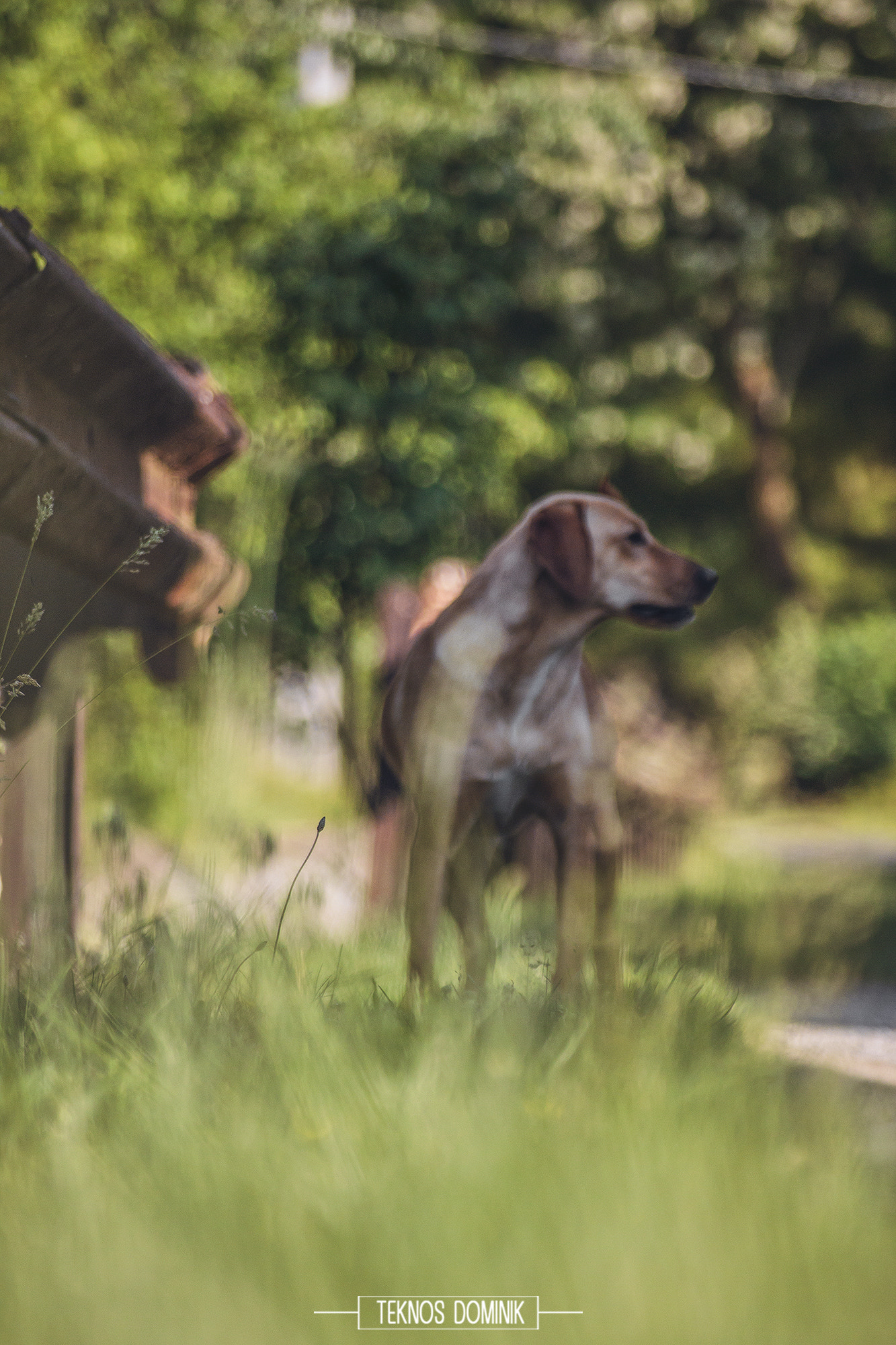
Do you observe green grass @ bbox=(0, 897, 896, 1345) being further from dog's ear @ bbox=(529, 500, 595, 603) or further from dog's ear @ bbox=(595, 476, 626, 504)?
dog's ear @ bbox=(595, 476, 626, 504)

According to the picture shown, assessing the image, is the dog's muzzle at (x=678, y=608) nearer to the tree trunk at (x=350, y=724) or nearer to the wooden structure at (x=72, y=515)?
the wooden structure at (x=72, y=515)

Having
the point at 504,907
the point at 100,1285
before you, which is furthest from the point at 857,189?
the point at 100,1285

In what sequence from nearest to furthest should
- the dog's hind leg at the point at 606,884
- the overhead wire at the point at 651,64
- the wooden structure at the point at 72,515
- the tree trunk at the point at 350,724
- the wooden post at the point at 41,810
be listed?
the wooden structure at the point at 72,515
the dog's hind leg at the point at 606,884
the wooden post at the point at 41,810
the tree trunk at the point at 350,724
the overhead wire at the point at 651,64

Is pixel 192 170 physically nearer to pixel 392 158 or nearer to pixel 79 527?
pixel 392 158

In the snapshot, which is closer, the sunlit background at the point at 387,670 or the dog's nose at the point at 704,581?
the sunlit background at the point at 387,670

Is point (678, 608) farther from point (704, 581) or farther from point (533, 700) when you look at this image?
point (533, 700)

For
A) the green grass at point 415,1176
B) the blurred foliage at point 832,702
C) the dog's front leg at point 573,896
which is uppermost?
the blurred foliage at point 832,702

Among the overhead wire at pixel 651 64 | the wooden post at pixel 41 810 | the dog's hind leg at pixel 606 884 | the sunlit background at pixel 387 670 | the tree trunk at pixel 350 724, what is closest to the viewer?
the sunlit background at pixel 387 670

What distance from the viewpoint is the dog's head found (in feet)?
7.98

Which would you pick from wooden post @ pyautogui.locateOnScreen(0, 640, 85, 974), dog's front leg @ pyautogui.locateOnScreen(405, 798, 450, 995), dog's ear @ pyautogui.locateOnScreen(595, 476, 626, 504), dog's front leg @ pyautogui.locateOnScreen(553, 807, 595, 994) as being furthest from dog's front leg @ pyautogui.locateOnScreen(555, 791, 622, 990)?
wooden post @ pyautogui.locateOnScreen(0, 640, 85, 974)

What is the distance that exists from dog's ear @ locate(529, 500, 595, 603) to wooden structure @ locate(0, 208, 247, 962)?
0.66 m

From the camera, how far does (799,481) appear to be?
57.8ft

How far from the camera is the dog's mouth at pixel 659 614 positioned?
8.16 ft

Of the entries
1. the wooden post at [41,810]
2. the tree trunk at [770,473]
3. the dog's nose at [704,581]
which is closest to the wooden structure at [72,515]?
the wooden post at [41,810]
